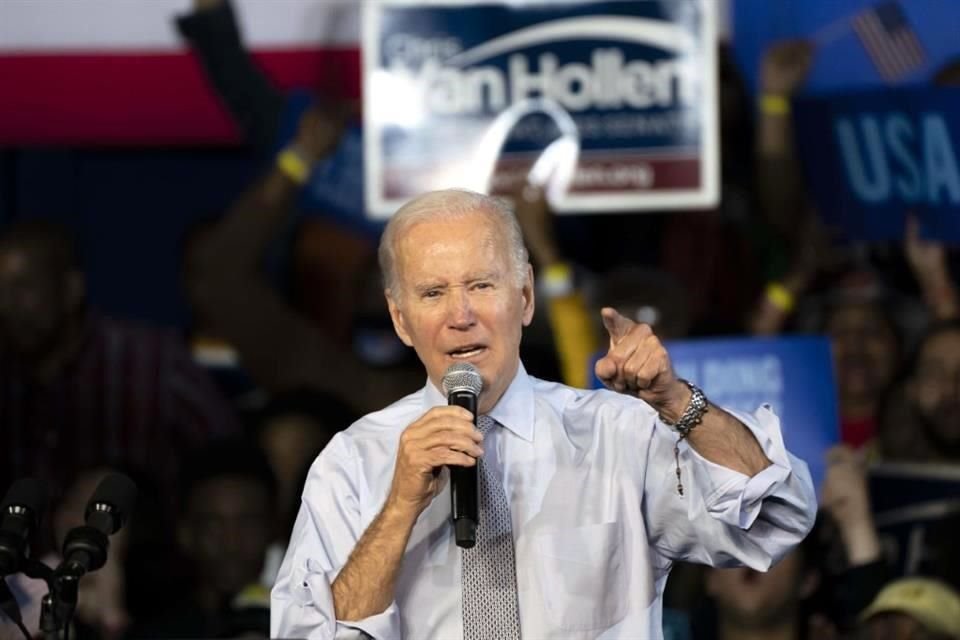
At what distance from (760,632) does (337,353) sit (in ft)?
4.88

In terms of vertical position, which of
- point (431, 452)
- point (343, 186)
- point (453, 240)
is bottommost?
point (431, 452)

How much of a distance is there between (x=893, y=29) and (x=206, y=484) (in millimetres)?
2138

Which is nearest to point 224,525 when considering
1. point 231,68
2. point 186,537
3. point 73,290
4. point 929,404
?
point 186,537

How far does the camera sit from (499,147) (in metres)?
4.69

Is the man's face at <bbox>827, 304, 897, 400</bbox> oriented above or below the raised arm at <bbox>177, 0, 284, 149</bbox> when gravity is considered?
below

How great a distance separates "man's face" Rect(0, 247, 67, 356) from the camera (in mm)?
5176

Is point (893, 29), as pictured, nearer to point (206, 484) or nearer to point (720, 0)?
point (720, 0)

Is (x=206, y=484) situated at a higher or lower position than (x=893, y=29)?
lower

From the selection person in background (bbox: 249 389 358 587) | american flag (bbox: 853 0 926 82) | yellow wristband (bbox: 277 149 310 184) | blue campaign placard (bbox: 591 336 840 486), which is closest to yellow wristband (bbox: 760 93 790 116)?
american flag (bbox: 853 0 926 82)

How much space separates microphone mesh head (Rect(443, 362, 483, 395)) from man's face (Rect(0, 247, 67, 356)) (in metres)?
2.87

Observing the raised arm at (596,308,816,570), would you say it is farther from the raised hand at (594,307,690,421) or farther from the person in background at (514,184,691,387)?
the person in background at (514,184,691,387)

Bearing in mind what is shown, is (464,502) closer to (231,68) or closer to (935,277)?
(231,68)

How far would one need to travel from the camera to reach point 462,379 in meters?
2.48

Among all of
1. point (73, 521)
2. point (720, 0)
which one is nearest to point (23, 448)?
point (73, 521)
